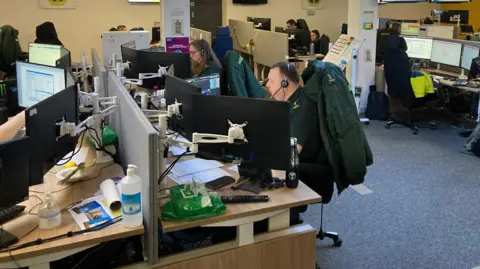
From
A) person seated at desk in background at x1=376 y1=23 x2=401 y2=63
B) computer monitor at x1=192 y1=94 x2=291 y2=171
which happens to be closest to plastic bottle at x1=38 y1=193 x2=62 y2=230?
computer monitor at x1=192 y1=94 x2=291 y2=171

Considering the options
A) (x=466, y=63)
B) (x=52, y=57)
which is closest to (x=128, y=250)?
(x=52, y=57)

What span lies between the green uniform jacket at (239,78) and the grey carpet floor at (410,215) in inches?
45.5

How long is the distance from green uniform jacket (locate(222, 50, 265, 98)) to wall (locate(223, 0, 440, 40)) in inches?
227

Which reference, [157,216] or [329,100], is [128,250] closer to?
[157,216]

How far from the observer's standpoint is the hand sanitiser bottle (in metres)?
1.83

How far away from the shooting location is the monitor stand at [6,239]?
1750 millimetres

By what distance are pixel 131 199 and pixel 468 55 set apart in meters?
5.31

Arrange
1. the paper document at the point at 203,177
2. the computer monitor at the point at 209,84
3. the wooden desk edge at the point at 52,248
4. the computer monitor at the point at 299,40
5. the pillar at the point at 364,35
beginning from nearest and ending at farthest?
1. the wooden desk edge at the point at 52,248
2. the paper document at the point at 203,177
3. the computer monitor at the point at 209,84
4. the pillar at the point at 364,35
5. the computer monitor at the point at 299,40

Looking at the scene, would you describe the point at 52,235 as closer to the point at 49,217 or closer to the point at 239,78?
the point at 49,217

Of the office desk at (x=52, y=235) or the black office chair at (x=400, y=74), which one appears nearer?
the office desk at (x=52, y=235)

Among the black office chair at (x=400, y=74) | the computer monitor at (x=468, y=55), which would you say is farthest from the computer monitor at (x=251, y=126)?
the computer monitor at (x=468, y=55)

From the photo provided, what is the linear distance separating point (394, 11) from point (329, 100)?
961cm

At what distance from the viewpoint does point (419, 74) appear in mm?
5992

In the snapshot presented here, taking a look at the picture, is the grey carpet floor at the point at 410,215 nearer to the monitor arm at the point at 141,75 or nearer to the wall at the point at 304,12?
the monitor arm at the point at 141,75
